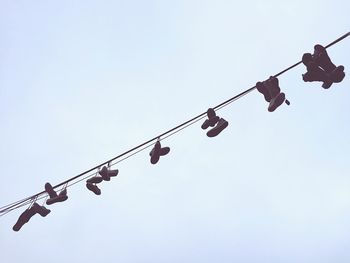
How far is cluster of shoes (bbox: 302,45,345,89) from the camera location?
380cm

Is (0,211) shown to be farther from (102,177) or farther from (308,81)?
(308,81)

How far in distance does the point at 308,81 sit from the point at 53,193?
3307 millimetres

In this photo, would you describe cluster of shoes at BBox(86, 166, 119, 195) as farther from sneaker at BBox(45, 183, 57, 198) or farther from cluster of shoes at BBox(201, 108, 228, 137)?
cluster of shoes at BBox(201, 108, 228, 137)

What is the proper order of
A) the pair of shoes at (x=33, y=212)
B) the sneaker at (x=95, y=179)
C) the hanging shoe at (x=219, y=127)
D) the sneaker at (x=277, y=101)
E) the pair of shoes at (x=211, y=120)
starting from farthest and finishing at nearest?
1. the pair of shoes at (x=33, y=212)
2. the sneaker at (x=95, y=179)
3. the hanging shoe at (x=219, y=127)
4. the pair of shoes at (x=211, y=120)
5. the sneaker at (x=277, y=101)

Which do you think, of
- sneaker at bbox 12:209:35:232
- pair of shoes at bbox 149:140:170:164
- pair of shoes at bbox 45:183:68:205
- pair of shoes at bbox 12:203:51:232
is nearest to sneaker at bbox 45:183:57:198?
pair of shoes at bbox 45:183:68:205

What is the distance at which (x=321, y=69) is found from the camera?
394 cm

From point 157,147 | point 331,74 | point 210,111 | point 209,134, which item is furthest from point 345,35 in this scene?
point 157,147

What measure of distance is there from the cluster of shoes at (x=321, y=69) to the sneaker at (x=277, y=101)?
283mm

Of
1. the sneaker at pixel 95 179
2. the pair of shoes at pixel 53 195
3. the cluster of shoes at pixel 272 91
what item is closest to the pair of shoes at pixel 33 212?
the pair of shoes at pixel 53 195

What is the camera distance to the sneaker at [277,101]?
4133mm

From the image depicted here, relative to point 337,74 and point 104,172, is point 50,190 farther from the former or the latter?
point 337,74

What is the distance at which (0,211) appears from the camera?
16.7ft

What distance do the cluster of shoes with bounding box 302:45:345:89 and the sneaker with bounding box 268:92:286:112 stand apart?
0.28 m

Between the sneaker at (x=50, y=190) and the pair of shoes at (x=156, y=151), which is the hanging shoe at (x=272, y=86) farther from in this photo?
the sneaker at (x=50, y=190)
